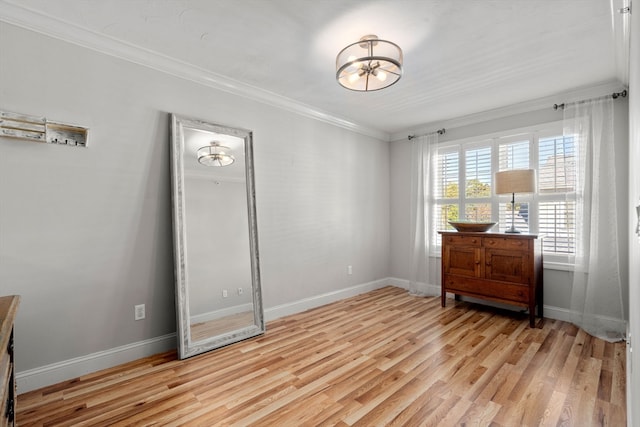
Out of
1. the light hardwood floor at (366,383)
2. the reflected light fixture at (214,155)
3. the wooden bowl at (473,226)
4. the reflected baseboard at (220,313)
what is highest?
the reflected light fixture at (214,155)

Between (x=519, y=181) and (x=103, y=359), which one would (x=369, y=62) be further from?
(x=103, y=359)

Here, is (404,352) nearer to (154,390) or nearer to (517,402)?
(517,402)

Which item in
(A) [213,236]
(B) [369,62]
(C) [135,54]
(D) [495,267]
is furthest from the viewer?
(D) [495,267]

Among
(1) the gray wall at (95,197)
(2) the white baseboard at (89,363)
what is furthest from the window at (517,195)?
(2) the white baseboard at (89,363)

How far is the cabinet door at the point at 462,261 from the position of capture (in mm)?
3693

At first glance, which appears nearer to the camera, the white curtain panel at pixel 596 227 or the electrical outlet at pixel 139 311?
the electrical outlet at pixel 139 311

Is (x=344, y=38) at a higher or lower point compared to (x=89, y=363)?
higher

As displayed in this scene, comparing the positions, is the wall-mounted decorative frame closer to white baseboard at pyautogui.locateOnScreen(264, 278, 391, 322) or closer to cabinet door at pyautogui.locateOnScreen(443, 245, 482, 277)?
white baseboard at pyautogui.locateOnScreen(264, 278, 391, 322)

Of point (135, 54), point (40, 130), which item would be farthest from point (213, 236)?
point (135, 54)

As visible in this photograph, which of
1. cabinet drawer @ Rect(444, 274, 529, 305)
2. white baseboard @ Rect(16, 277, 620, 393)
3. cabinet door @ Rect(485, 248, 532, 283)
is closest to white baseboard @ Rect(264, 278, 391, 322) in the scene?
white baseboard @ Rect(16, 277, 620, 393)

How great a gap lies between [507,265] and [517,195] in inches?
38.3

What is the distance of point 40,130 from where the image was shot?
2145mm

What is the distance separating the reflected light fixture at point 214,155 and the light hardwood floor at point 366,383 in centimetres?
174

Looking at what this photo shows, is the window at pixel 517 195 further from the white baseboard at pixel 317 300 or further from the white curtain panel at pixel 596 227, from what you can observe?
the white baseboard at pixel 317 300
